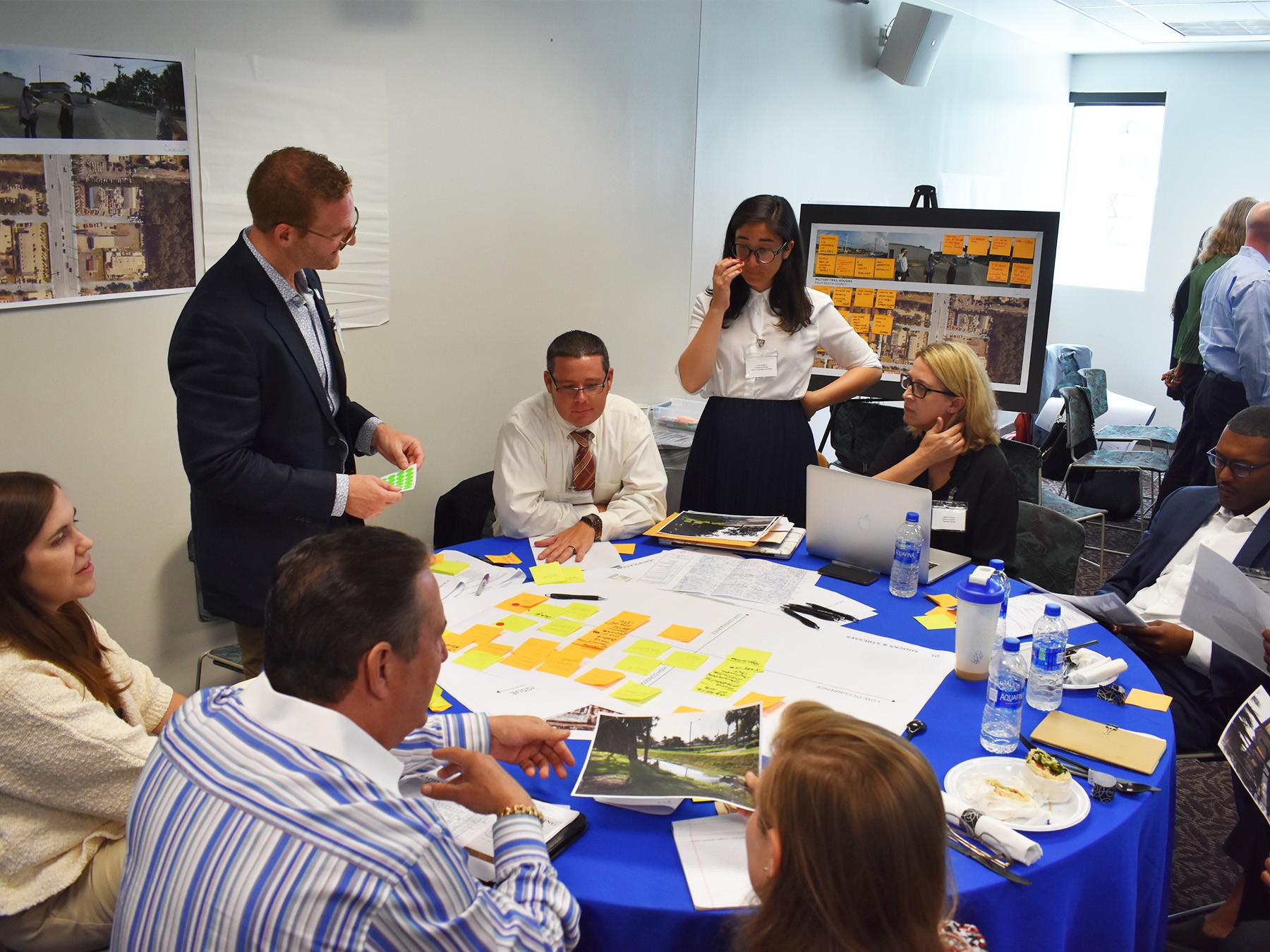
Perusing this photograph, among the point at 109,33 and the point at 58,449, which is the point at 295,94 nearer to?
the point at 109,33

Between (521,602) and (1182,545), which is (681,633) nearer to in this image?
(521,602)

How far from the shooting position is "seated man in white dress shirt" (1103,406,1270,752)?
2391 mm

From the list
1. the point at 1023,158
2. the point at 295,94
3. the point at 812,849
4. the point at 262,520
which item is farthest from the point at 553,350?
the point at 1023,158

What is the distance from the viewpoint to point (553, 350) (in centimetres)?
299

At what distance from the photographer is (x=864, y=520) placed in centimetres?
261

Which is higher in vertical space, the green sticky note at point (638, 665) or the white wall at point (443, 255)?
the white wall at point (443, 255)

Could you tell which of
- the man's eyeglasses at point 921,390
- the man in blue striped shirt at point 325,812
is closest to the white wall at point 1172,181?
the man's eyeglasses at point 921,390

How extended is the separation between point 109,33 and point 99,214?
0.51 m

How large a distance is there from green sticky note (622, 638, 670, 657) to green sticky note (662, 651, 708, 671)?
3 cm

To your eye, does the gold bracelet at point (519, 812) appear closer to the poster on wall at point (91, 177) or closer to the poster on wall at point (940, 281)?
the poster on wall at point (91, 177)

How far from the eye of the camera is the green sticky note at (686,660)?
81.3 inches

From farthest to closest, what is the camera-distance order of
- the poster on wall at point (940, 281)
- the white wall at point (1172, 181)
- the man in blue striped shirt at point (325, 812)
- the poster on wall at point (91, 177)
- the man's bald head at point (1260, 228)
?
the white wall at point (1172, 181) < the man's bald head at point (1260, 228) < the poster on wall at point (940, 281) < the poster on wall at point (91, 177) < the man in blue striped shirt at point (325, 812)

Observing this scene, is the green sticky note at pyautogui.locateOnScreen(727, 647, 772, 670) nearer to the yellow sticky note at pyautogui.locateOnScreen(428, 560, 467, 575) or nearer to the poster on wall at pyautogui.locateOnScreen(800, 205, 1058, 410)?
the yellow sticky note at pyautogui.locateOnScreen(428, 560, 467, 575)

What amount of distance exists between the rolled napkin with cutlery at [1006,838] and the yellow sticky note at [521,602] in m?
1.14
